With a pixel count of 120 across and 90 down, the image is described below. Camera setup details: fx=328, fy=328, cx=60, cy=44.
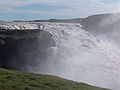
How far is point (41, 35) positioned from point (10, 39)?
787cm

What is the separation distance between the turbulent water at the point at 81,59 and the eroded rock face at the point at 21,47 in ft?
4.87

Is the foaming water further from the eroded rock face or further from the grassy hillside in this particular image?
the grassy hillside

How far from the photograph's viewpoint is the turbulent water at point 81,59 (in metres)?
58.2

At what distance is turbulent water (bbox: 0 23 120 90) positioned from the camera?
191 ft

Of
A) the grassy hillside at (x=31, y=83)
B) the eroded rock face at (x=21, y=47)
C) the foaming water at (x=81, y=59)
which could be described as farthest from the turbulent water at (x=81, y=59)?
the grassy hillside at (x=31, y=83)

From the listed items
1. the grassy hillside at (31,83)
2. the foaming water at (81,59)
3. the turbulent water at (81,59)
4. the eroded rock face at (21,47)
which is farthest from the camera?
the eroded rock face at (21,47)

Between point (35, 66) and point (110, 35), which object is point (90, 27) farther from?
point (35, 66)

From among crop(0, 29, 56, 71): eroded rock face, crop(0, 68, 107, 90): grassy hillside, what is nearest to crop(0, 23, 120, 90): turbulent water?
crop(0, 29, 56, 71): eroded rock face

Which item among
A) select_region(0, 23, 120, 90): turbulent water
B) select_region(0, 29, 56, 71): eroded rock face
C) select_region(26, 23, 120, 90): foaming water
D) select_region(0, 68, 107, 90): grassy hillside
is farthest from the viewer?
select_region(0, 29, 56, 71): eroded rock face

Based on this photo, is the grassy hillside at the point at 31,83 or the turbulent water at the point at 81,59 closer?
the grassy hillside at the point at 31,83

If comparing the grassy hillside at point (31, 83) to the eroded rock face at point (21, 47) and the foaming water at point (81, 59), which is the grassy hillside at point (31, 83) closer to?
the foaming water at point (81, 59)

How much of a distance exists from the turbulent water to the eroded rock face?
4.87 feet

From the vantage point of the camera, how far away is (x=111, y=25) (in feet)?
318

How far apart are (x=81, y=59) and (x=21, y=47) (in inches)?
496
